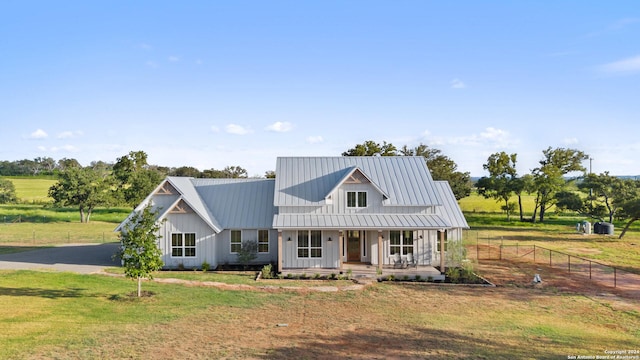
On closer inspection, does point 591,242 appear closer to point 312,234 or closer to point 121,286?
point 312,234

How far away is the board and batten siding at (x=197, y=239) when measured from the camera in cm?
2573

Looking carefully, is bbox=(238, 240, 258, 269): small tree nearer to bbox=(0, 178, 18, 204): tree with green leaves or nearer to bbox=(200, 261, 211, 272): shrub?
bbox=(200, 261, 211, 272): shrub

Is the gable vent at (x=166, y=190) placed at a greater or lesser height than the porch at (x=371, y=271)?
greater

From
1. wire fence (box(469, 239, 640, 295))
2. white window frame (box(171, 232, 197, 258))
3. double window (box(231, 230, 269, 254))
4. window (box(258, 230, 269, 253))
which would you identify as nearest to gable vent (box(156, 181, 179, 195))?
white window frame (box(171, 232, 197, 258))

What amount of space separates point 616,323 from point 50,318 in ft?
68.9

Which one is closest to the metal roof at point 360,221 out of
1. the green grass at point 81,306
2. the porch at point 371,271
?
the porch at point 371,271

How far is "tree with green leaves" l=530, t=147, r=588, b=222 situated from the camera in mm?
55938

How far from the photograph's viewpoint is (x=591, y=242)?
134 ft

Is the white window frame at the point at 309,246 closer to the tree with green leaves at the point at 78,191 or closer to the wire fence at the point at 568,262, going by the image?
the wire fence at the point at 568,262

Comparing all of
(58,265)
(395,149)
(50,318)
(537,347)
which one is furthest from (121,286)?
(395,149)

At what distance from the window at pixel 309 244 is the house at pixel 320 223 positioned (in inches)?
2.3

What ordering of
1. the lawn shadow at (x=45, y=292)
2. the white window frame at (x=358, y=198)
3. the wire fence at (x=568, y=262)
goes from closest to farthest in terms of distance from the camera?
1. the lawn shadow at (x=45, y=292)
2. the wire fence at (x=568, y=262)
3. the white window frame at (x=358, y=198)

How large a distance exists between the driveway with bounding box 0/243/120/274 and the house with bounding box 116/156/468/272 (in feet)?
11.7

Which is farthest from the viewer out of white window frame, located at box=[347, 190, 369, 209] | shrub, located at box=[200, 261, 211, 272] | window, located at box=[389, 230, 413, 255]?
white window frame, located at box=[347, 190, 369, 209]
